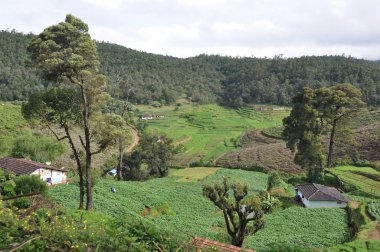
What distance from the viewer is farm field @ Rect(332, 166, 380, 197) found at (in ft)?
132

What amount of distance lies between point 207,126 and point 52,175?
62307 mm

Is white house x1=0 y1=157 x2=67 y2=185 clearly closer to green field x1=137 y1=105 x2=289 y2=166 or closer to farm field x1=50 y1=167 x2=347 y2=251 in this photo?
farm field x1=50 y1=167 x2=347 y2=251

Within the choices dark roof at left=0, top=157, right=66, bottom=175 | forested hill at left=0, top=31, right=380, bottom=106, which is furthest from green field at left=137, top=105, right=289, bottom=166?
dark roof at left=0, top=157, right=66, bottom=175

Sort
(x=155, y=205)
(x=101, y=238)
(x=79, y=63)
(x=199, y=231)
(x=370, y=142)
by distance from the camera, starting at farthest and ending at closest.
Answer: (x=370, y=142) < (x=155, y=205) < (x=199, y=231) < (x=79, y=63) < (x=101, y=238)

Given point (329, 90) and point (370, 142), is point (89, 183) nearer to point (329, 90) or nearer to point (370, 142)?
point (329, 90)

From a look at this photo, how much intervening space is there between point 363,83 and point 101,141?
11814 centimetres

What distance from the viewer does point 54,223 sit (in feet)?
29.3

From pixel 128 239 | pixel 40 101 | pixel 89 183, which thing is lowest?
pixel 89 183

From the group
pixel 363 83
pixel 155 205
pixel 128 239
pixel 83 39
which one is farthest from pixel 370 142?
pixel 363 83

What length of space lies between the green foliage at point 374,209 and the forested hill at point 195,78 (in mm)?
81234

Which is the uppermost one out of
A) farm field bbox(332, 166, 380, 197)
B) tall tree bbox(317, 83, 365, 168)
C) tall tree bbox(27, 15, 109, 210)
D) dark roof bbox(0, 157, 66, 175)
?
tall tree bbox(27, 15, 109, 210)

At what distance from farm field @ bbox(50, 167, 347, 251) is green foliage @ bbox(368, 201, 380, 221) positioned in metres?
2.18

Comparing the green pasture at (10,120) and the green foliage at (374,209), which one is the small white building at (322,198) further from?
the green pasture at (10,120)

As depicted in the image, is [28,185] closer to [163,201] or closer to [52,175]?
[163,201]
